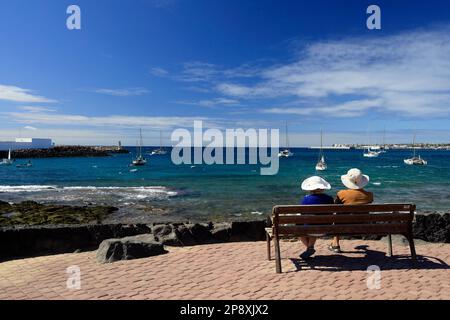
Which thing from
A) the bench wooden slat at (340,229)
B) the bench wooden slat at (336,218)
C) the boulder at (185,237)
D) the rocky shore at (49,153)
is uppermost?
the rocky shore at (49,153)

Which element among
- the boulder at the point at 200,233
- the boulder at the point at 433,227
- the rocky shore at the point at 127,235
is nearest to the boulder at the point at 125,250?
the rocky shore at the point at 127,235

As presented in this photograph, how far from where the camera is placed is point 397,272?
565 centimetres

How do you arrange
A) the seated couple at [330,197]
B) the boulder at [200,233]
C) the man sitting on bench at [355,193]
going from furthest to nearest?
the boulder at [200,233]
the man sitting on bench at [355,193]
the seated couple at [330,197]

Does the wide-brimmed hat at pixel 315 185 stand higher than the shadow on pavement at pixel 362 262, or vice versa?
the wide-brimmed hat at pixel 315 185

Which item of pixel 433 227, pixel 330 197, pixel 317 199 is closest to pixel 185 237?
pixel 317 199

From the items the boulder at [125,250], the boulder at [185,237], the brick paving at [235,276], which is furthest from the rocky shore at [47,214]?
the brick paving at [235,276]

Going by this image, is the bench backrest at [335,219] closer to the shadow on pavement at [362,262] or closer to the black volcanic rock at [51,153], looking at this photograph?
the shadow on pavement at [362,262]

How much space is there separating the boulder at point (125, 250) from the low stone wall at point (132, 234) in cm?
63

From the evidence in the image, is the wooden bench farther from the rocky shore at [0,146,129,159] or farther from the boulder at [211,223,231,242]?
the rocky shore at [0,146,129,159]

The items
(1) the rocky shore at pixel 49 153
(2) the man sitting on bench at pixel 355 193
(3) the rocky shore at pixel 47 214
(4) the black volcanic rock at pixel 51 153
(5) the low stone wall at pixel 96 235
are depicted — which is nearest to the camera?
(2) the man sitting on bench at pixel 355 193

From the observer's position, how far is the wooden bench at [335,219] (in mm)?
5961

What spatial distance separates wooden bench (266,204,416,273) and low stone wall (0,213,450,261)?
1.66m

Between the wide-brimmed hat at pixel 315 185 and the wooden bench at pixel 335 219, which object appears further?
the wide-brimmed hat at pixel 315 185

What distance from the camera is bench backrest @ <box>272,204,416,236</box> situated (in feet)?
19.6
